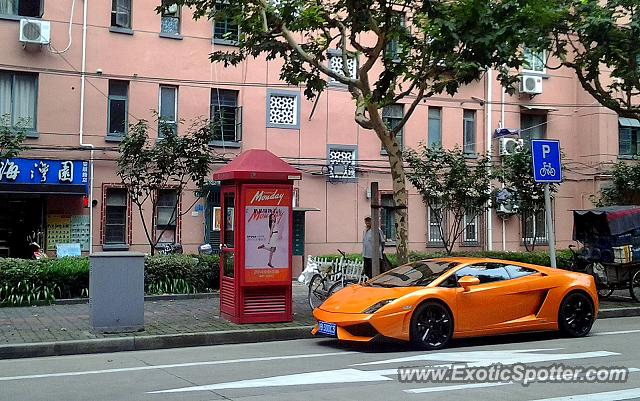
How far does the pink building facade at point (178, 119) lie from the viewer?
19.5 m

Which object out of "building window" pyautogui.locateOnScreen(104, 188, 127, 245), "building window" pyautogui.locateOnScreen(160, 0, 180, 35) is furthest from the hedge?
"building window" pyautogui.locateOnScreen(160, 0, 180, 35)

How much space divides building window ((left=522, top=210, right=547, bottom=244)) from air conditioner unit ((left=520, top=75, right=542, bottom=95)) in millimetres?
4303

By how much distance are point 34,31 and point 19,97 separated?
1848mm

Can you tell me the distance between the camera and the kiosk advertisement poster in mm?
12477

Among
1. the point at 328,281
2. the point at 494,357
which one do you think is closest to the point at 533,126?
the point at 328,281

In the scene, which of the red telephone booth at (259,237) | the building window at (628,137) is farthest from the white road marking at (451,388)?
the building window at (628,137)

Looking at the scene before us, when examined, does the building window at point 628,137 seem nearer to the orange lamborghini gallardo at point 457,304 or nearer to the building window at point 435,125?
the building window at point 435,125

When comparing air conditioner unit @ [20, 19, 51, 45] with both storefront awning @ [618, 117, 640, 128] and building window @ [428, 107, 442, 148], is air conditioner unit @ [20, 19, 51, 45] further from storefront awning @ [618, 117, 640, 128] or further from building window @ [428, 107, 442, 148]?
storefront awning @ [618, 117, 640, 128]

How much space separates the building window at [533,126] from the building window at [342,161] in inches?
275

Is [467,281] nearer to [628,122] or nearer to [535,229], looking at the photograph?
[535,229]

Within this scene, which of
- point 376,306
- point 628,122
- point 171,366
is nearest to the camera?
point 171,366

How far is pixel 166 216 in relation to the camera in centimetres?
2105

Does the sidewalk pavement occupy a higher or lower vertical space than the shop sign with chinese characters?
lower

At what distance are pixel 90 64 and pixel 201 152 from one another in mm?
4951
